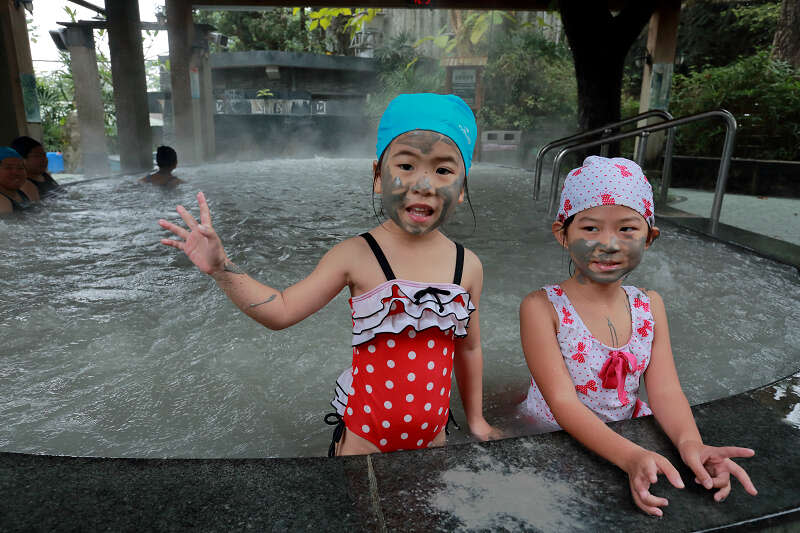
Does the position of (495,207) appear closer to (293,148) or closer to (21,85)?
(21,85)

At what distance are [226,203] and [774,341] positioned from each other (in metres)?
7.50

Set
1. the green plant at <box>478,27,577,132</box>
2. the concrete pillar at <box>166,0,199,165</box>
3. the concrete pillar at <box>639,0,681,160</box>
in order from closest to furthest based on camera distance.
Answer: the concrete pillar at <box>639,0,681,160</box> → the concrete pillar at <box>166,0,199,165</box> → the green plant at <box>478,27,577,132</box>

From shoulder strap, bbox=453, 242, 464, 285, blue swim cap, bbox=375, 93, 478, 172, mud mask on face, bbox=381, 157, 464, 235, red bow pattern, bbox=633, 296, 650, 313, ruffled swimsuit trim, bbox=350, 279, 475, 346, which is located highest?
blue swim cap, bbox=375, 93, 478, 172

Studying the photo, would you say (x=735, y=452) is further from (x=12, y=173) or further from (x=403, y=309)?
(x=12, y=173)

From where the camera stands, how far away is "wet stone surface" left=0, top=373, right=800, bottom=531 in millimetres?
1245

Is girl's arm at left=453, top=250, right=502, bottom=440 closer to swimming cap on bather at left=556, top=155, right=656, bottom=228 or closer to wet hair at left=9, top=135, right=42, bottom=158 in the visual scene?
swimming cap on bather at left=556, top=155, right=656, bottom=228

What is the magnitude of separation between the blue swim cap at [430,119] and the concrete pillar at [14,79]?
31.6ft

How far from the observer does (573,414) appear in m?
1.65

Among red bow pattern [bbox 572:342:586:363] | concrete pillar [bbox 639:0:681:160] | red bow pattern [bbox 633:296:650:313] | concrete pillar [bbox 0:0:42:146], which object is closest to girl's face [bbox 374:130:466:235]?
red bow pattern [bbox 572:342:586:363]

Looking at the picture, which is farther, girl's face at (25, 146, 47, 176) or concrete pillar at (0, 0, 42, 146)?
concrete pillar at (0, 0, 42, 146)

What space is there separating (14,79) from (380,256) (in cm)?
990

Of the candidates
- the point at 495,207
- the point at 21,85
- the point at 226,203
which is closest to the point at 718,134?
the point at 495,207

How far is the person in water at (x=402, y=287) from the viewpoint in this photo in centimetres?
167

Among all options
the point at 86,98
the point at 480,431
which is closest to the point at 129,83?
the point at 86,98
